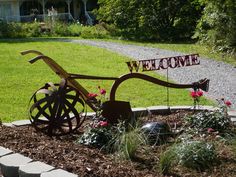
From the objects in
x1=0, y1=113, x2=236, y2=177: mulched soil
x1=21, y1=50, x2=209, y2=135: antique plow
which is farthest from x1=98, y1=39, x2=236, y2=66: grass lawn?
x1=0, y1=113, x2=236, y2=177: mulched soil

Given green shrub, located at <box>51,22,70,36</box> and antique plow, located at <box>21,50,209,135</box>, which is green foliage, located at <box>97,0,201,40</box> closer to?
green shrub, located at <box>51,22,70,36</box>

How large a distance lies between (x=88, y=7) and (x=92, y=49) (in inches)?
963

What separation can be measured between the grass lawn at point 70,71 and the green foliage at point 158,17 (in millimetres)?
5041

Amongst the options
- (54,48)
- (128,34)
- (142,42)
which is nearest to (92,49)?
(54,48)

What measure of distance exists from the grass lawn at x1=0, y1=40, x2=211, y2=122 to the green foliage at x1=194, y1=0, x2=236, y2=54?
12.3ft

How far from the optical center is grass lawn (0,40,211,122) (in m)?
9.35

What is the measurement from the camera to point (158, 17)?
25.5m

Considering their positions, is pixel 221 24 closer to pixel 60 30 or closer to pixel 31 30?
pixel 60 30

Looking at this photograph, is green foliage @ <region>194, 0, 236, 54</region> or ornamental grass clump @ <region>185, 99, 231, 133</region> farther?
green foliage @ <region>194, 0, 236, 54</region>

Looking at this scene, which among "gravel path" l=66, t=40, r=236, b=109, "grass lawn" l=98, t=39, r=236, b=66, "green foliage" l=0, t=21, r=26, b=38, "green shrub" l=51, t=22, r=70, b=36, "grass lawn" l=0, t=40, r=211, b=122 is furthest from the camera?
"green shrub" l=51, t=22, r=70, b=36

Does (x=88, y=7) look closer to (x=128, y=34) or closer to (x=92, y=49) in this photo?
(x=128, y=34)

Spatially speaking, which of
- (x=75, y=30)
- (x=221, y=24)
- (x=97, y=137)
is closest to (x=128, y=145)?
(x=97, y=137)

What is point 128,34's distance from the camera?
26391 mm

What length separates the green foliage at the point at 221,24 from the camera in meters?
17.7
